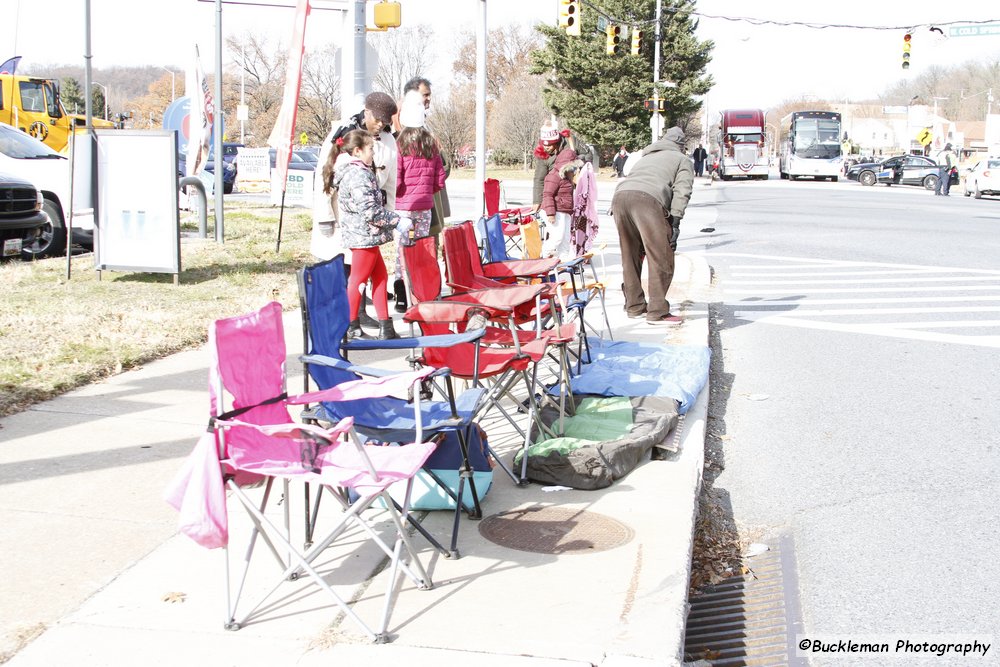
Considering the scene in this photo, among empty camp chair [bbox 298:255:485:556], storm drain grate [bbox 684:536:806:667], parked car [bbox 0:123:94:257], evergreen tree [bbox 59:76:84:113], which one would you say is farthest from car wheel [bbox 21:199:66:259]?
evergreen tree [bbox 59:76:84:113]

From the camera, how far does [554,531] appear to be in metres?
4.71

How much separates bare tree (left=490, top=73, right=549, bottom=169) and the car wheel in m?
48.5

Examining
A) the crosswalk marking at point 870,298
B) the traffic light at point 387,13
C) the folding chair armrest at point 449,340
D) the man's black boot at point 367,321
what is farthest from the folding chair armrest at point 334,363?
the traffic light at point 387,13

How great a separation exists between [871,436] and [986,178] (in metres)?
35.9

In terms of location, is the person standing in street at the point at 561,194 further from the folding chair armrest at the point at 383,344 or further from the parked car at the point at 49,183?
the folding chair armrest at the point at 383,344

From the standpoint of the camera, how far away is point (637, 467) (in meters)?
5.68

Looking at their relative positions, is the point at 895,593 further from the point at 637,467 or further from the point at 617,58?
the point at 617,58

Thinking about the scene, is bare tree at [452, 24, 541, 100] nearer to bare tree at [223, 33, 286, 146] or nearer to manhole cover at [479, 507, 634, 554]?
bare tree at [223, 33, 286, 146]

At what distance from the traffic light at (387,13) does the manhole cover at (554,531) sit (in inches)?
335

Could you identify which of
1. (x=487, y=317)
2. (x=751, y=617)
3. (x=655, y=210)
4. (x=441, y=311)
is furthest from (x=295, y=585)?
(x=655, y=210)

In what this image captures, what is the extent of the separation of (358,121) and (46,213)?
768cm

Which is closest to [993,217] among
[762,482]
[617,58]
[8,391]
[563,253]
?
[563,253]

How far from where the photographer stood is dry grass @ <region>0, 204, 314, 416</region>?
7.33 meters

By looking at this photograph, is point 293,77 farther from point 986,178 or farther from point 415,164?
point 986,178
